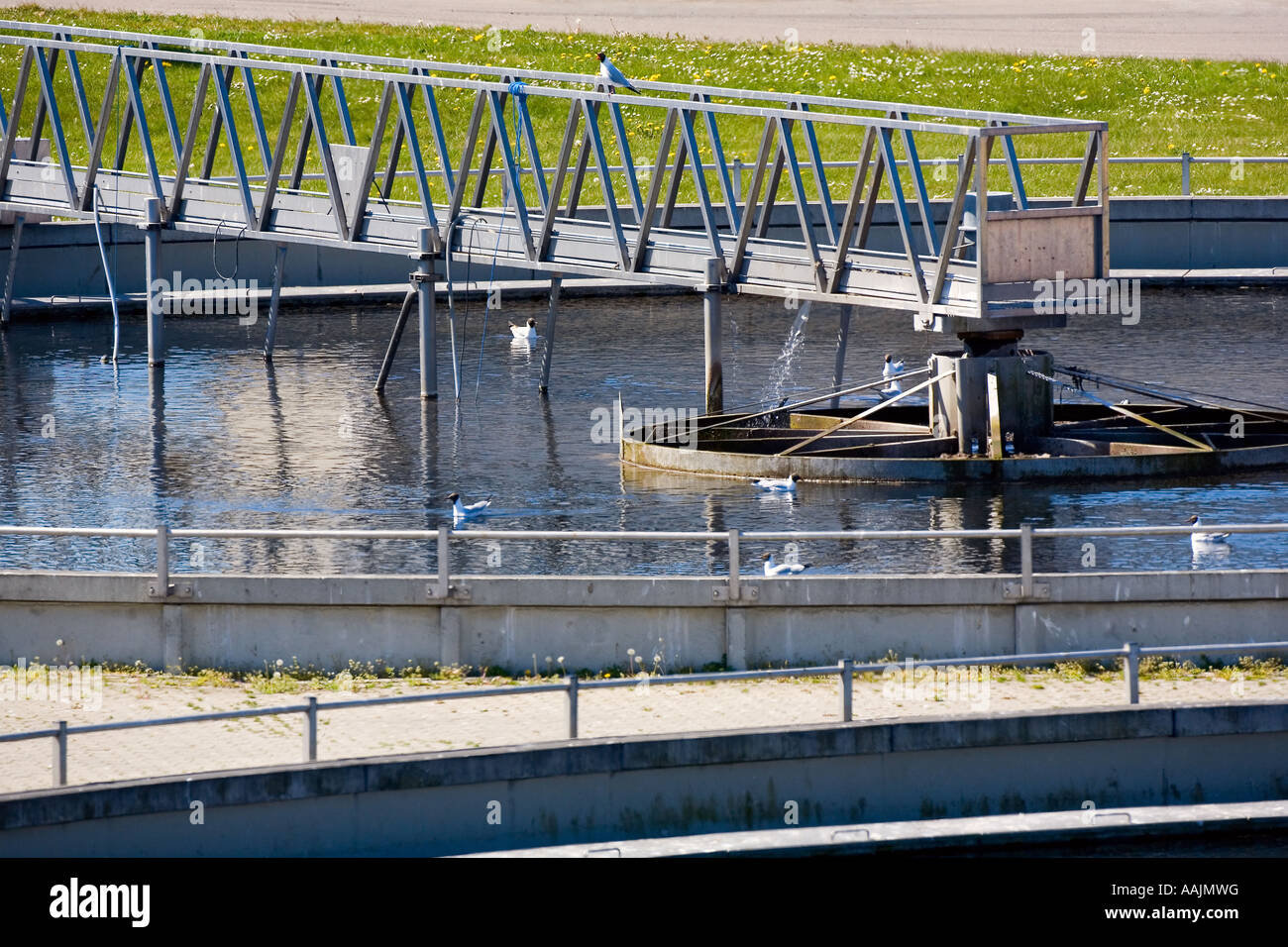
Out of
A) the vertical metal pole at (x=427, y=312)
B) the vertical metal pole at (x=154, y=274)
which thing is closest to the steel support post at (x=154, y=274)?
the vertical metal pole at (x=154, y=274)

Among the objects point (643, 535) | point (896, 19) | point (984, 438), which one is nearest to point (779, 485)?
point (984, 438)

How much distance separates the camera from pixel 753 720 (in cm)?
1622

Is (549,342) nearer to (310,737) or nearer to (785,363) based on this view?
(785,363)

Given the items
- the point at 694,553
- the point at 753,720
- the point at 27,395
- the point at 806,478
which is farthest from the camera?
the point at 27,395

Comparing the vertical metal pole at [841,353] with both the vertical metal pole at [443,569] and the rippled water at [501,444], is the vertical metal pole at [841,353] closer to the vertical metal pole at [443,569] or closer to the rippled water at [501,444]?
the rippled water at [501,444]

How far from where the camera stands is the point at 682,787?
1552 cm

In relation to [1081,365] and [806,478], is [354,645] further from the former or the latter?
[1081,365]

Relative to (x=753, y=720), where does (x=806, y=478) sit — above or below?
above

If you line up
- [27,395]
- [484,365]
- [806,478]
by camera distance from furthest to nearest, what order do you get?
[484,365] → [27,395] → [806,478]

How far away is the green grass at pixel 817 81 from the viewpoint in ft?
163

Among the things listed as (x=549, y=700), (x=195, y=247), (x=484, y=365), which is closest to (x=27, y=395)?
(x=484, y=365)

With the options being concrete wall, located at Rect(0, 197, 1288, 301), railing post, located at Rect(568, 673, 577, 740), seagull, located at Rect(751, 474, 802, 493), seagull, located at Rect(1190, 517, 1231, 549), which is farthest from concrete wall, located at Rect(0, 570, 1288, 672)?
concrete wall, located at Rect(0, 197, 1288, 301)

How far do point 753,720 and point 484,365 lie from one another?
1680 cm
